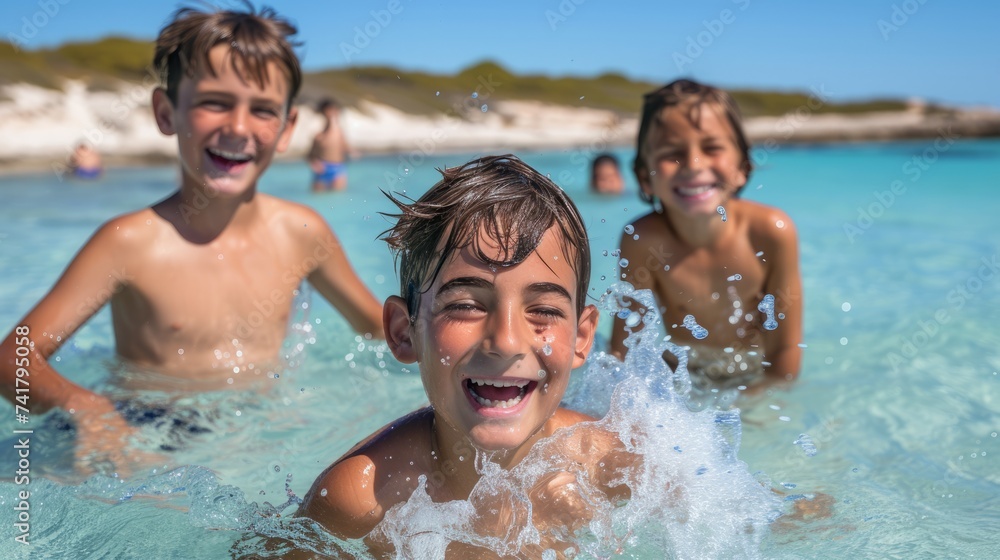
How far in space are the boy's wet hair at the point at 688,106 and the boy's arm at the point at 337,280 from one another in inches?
53.8

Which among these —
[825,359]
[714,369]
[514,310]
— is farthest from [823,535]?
[825,359]

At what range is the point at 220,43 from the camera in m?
3.53

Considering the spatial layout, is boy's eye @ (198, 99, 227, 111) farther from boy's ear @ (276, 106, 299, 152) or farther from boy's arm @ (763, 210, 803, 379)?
boy's arm @ (763, 210, 803, 379)

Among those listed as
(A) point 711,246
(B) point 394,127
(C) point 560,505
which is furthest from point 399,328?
(B) point 394,127

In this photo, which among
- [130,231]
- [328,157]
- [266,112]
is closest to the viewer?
[130,231]

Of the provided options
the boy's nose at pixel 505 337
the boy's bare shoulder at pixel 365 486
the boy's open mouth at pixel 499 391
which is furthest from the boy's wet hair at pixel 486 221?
the boy's bare shoulder at pixel 365 486

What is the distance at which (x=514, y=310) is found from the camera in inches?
78.2

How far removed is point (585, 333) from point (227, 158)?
6.25ft

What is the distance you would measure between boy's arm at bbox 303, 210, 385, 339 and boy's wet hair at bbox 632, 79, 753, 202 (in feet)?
4.48

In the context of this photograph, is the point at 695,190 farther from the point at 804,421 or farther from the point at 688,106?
the point at 804,421

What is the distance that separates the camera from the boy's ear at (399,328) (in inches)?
86.8

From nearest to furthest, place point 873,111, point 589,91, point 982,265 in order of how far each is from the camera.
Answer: point 982,265
point 873,111
point 589,91

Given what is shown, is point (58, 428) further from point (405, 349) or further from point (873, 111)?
point (873, 111)

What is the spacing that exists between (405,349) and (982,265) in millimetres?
6907
